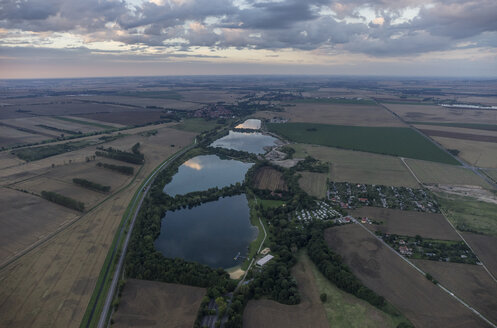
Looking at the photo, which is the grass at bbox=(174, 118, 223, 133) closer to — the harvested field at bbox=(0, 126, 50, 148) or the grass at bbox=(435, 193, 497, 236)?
the harvested field at bbox=(0, 126, 50, 148)

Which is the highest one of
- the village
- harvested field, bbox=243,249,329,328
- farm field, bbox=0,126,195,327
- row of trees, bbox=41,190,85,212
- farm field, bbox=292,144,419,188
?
farm field, bbox=292,144,419,188

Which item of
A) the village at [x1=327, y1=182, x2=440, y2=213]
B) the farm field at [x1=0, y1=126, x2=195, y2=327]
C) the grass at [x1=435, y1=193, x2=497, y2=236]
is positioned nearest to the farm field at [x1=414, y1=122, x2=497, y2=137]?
the grass at [x1=435, y1=193, x2=497, y2=236]

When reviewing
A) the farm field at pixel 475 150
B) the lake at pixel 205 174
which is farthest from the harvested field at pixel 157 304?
the farm field at pixel 475 150

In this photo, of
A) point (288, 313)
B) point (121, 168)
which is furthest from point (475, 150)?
point (121, 168)

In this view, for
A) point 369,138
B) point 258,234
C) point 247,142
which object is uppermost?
point 369,138

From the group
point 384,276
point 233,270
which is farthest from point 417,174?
point 233,270

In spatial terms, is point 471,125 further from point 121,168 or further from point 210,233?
point 121,168
